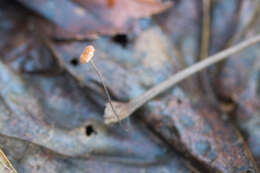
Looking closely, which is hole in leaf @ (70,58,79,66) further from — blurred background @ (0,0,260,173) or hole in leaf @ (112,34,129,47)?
hole in leaf @ (112,34,129,47)

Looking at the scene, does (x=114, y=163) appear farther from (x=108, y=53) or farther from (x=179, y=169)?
(x=108, y=53)

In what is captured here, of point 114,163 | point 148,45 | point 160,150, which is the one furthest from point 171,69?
point 114,163

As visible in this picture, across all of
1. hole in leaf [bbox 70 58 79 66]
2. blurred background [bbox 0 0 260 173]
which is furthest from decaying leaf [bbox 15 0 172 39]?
hole in leaf [bbox 70 58 79 66]

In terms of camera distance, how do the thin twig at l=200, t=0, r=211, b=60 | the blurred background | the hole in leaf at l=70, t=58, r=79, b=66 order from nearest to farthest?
the blurred background < the hole in leaf at l=70, t=58, r=79, b=66 < the thin twig at l=200, t=0, r=211, b=60

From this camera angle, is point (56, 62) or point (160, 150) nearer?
point (160, 150)

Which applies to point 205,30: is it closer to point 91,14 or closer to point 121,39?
point 121,39

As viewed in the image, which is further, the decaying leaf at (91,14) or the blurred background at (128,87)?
the decaying leaf at (91,14)

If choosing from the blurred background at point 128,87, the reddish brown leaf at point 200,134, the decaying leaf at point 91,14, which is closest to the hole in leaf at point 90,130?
the blurred background at point 128,87

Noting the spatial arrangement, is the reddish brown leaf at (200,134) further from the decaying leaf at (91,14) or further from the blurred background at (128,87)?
the decaying leaf at (91,14)
